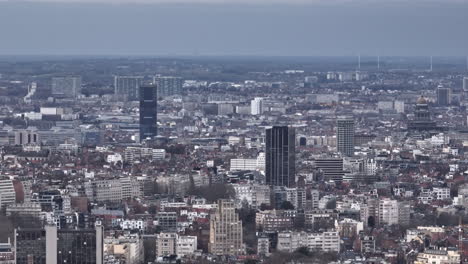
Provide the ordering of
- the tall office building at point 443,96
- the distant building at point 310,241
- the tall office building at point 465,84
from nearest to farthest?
the distant building at point 310,241, the tall office building at point 443,96, the tall office building at point 465,84

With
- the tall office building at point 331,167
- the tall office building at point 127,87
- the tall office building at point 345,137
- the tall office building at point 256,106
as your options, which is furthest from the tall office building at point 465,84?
the tall office building at point 331,167

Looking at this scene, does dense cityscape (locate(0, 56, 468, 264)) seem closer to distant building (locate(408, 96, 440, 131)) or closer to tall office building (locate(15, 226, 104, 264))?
tall office building (locate(15, 226, 104, 264))

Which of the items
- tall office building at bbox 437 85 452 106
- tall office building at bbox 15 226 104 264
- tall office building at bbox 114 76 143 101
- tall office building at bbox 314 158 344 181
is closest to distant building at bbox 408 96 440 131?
tall office building at bbox 437 85 452 106

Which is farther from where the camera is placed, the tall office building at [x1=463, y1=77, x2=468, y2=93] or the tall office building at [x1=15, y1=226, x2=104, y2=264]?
the tall office building at [x1=463, y1=77, x2=468, y2=93]

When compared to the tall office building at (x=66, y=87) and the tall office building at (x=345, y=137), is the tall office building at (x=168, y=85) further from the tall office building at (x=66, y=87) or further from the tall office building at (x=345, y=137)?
the tall office building at (x=345, y=137)

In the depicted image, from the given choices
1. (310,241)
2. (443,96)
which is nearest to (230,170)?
(310,241)

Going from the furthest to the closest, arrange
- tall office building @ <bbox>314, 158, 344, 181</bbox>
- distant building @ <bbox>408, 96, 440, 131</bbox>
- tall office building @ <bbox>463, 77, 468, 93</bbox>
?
tall office building @ <bbox>463, 77, 468, 93</bbox>
distant building @ <bbox>408, 96, 440, 131</bbox>
tall office building @ <bbox>314, 158, 344, 181</bbox>
